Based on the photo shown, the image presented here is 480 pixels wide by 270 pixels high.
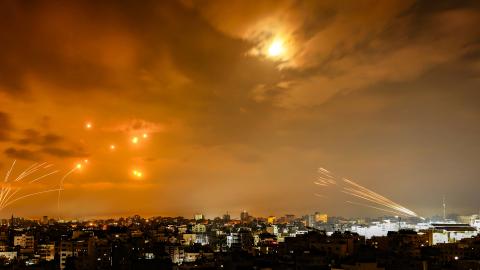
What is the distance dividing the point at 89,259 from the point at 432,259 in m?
15.4

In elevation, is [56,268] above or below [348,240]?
below

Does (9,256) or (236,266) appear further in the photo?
(9,256)

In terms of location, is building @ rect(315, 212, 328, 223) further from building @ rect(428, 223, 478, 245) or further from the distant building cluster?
the distant building cluster

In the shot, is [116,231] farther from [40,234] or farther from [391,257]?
[391,257]

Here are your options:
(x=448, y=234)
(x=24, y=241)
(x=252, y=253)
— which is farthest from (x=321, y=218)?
(x=252, y=253)

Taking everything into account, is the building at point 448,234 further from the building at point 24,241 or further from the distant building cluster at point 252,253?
the building at point 24,241

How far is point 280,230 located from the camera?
50.7 metres

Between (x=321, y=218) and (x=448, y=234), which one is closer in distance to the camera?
(x=448, y=234)

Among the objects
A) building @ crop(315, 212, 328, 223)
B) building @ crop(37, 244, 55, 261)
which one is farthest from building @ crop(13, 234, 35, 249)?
building @ crop(315, 212, 328, 223)

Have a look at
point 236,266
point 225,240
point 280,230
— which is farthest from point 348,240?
point 280,230

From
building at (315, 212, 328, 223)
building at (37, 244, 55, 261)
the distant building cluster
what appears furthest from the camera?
building at (315, 212, 328, 223)

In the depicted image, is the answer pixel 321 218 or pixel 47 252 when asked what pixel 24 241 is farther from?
pixel 321 218

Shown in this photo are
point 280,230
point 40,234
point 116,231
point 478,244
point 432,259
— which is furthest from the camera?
point 280,230

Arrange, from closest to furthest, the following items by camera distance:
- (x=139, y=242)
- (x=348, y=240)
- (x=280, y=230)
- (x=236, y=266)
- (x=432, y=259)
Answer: (x=236, y=266)
(x=432, y=259)
(x=348, y=240)
(x=139, y=242)
(x=280, y=230)
